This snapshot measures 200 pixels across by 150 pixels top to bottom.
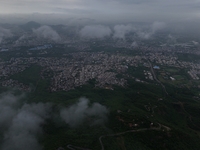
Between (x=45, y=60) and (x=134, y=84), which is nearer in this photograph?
(x=134, y=84)

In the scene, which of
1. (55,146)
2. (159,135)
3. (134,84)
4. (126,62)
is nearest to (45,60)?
(126,62)

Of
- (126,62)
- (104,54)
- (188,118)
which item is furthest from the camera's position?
(104,54)

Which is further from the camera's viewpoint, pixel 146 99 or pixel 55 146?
pixel 146 99

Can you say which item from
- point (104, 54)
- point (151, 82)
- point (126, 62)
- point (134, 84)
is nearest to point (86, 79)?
point (134, 84)

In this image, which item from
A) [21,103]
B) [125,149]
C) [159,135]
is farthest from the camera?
[21,103]

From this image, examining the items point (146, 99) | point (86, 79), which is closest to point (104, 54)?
point (86, 79)

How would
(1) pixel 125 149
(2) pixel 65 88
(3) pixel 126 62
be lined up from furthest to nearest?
(3) pixel 126 62, (2) pixel 65 88, (1) pixel 125 149

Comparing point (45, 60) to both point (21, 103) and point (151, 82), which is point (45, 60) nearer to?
point (21, 103)

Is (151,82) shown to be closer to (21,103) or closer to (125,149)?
(125,149)

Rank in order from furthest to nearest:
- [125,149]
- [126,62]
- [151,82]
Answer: [126,62] < [151,82] < [125,149]
